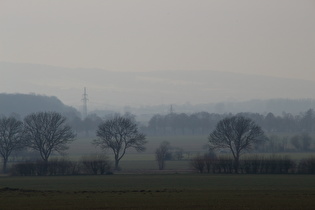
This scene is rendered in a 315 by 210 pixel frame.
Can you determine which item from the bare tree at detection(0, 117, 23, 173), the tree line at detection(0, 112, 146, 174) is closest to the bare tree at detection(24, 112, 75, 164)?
the tree line at detection(0, 112, 146, 174)

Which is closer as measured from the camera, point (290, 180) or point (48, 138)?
point (290, 180)

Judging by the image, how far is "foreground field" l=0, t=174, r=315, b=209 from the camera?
111 ft

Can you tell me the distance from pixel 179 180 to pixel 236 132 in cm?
2963

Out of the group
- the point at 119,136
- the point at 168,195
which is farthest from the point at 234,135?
the point at 168,195

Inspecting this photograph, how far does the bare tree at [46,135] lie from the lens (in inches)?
3268

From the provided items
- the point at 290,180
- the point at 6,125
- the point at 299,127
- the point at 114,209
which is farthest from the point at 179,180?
the point at 299,127

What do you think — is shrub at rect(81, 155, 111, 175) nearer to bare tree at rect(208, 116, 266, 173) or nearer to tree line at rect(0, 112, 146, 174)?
tree line at rect(0, 112, 146, 174)

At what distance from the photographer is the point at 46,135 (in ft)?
277

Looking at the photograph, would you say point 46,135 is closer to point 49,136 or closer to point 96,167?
point 49,136

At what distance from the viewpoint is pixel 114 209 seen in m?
32.4

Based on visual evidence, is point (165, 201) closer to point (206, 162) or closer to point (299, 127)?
point (206, 162)

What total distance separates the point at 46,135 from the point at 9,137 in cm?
477

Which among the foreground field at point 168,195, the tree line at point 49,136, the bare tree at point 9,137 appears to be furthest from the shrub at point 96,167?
the bare tree at point 9,137

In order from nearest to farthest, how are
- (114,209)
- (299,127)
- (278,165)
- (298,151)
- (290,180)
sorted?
(114,209)
(290,180)
(278,165)
(298,151)
(299,127)
